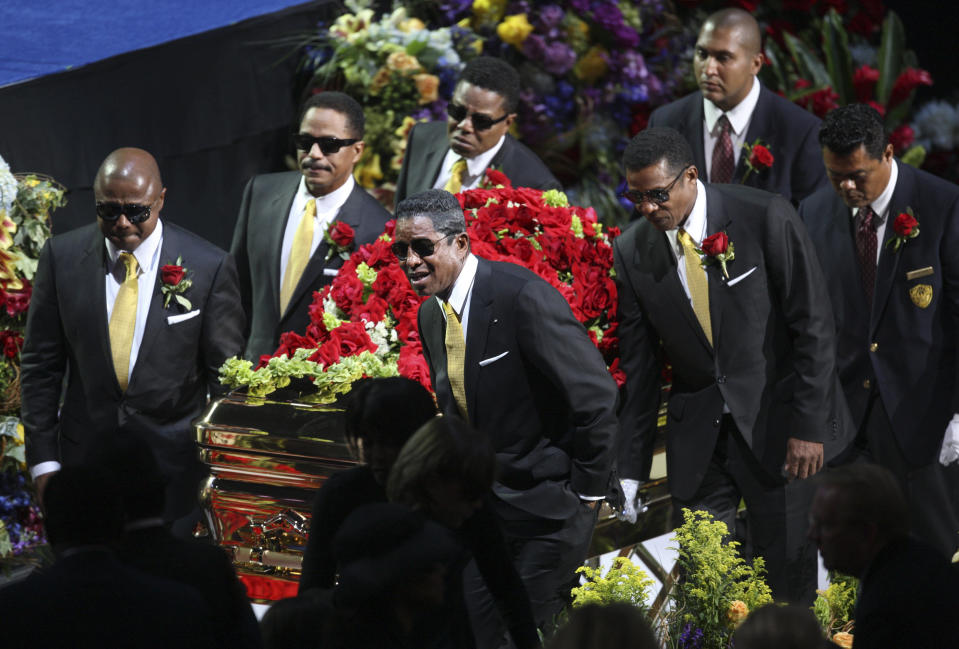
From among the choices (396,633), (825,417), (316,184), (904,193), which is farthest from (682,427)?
(396,633)

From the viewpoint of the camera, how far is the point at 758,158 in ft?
18.6

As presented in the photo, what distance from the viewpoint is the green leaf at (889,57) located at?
843cm

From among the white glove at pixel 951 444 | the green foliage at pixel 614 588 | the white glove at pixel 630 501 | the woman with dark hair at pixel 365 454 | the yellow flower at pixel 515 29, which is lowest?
the green foliage at pixel 614 588

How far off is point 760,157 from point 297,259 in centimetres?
194

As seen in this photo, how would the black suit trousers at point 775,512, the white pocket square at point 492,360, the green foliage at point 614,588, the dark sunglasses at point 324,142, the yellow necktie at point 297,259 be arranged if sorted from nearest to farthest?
1. the white pocket square at point 492,360
2. the green foliage at point 614,588
3. the black suit trousers at point 775,512
4. the yellow necktie at point 297,259
5. the dark sunglasses at point 324,142

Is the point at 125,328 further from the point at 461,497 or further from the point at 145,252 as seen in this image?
the point at 461,497

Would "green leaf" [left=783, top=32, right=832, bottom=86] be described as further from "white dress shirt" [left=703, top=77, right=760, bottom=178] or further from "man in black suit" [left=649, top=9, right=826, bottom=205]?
"white dress shirt" [left=703, top=77, right=760, bottom=178]

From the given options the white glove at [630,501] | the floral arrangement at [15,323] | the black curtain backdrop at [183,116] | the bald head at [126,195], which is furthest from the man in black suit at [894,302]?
the black curtain backdrop at [183,116]

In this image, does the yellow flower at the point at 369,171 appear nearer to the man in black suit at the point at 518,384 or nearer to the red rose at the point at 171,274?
the red rose at the point at 171,274

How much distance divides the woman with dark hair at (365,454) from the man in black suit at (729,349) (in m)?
1.56

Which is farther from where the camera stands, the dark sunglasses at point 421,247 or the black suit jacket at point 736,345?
the black suit jacket at point 736,345

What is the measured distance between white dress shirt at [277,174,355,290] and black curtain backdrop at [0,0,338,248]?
3.77 ft

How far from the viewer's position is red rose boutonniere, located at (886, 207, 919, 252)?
4.96 metres

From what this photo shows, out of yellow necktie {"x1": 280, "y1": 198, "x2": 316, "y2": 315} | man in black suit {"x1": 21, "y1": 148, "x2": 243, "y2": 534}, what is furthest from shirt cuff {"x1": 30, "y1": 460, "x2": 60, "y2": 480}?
yellow necktie {"x1": 280, "y1": 198, "x2": 316, "y2": 315}
